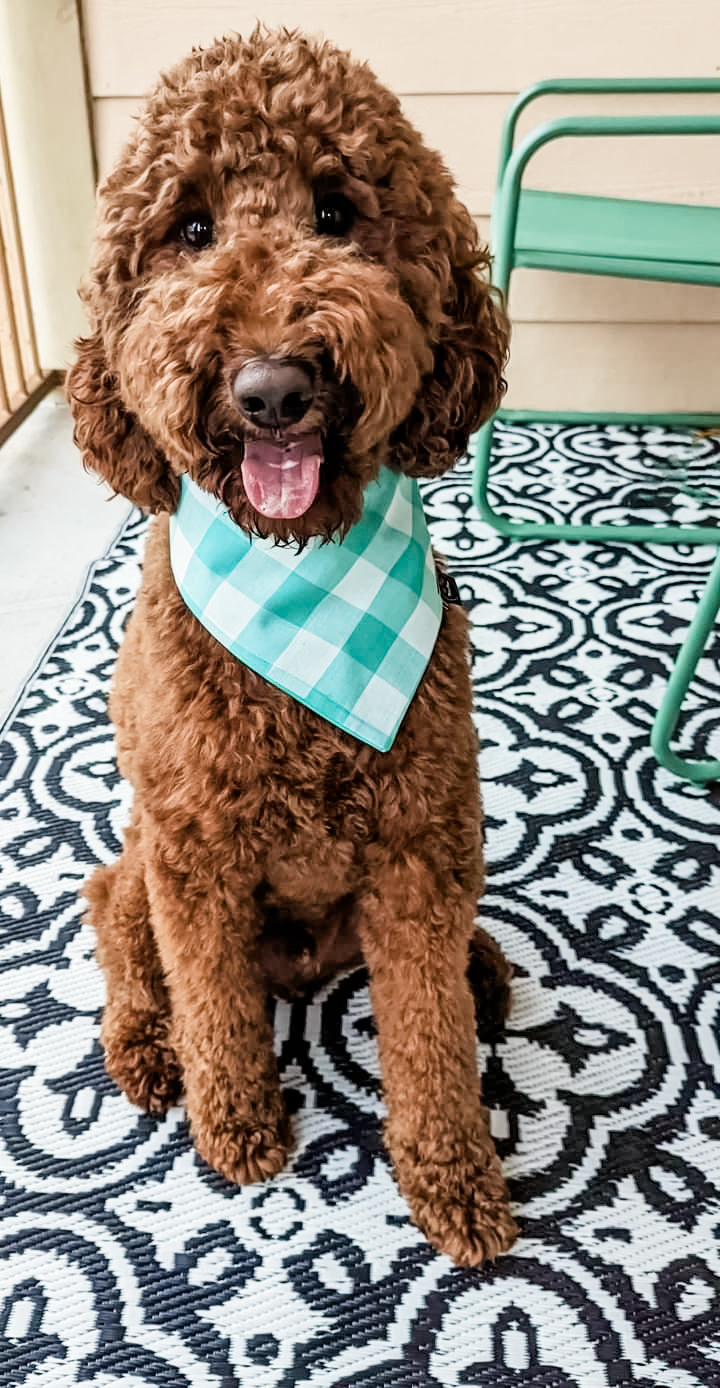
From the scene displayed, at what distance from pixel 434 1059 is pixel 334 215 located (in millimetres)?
799

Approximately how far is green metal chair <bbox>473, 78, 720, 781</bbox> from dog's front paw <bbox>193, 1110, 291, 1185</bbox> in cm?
87

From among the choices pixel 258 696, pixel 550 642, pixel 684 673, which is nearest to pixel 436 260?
pixel 258 696

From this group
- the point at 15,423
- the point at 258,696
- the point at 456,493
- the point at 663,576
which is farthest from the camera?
the point at 15,423

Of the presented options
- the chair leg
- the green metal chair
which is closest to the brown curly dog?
the chair leg

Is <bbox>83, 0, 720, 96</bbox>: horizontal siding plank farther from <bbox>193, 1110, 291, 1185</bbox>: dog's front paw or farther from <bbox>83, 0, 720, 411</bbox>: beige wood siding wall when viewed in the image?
<bbox>193, 1110, 291, 1185</bbox>: dog's front paw

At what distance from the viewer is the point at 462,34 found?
2.50 metres

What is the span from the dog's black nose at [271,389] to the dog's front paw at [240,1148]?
760mm

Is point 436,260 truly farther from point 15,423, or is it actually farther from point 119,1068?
point 15,423

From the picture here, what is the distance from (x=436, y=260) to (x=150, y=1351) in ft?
3.39

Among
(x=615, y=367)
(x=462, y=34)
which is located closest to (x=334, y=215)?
(x=462, y=34)

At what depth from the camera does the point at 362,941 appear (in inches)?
45.3

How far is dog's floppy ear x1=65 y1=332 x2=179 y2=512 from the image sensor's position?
3.24 ft

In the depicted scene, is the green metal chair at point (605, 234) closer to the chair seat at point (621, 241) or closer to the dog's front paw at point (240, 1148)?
the chair seat at point (621, 241)

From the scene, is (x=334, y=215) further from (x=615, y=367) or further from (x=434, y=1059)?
(x=615, y=367)
